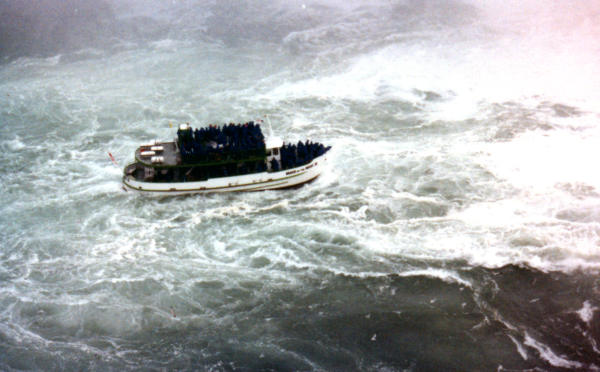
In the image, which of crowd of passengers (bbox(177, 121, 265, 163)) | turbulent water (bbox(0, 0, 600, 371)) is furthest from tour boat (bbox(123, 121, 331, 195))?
turbulent water (bbox(0, 0, 600, 371))

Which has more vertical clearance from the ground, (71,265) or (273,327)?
(71,265)

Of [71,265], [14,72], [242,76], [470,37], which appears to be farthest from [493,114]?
[14,72]

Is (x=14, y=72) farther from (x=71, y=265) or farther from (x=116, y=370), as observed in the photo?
(x=116, y=370)

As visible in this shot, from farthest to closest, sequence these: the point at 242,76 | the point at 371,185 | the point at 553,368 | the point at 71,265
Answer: the point at 242,76 → the point at 371,185 → the point at 71,265 → the point at 553,368

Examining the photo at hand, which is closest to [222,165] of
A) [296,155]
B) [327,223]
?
[296,155]

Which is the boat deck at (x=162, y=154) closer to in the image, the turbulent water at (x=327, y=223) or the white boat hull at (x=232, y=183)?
the white boat hull at (x=232, y=183)

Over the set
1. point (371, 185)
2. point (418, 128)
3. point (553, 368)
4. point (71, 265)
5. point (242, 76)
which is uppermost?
point (242, 76)

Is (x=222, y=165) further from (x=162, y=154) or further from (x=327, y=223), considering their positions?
(x=327, y=223)
